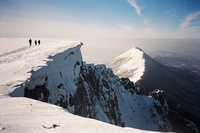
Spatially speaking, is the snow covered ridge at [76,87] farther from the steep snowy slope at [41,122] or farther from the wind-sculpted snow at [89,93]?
the steep snowy slope at [41,122]

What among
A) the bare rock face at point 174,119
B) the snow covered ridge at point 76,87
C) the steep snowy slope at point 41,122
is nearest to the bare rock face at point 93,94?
the snow covered ridge at point 76,87

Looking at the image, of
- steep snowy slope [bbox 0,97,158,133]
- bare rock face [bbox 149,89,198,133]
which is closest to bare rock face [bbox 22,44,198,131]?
bare rock face [bbox 149,89,198,133]

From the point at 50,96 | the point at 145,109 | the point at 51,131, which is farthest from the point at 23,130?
the point at 145,109

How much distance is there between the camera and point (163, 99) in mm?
113312

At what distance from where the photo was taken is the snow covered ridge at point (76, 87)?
24.8 metres

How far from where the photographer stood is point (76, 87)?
42.5 meters

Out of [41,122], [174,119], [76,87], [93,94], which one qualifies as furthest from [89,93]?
[174,119]

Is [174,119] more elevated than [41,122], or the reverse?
[41,122]

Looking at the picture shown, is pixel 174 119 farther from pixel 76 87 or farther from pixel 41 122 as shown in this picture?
pixel 41 122

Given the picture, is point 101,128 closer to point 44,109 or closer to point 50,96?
point 44,109

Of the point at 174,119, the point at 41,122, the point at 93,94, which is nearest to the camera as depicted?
the point at 41,122

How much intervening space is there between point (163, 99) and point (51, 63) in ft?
328

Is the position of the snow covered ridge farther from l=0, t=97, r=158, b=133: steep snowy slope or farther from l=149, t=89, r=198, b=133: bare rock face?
l=0, t=97, r=158, b=133: steep snowy slope

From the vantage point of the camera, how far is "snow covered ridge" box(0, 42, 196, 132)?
2484cm
